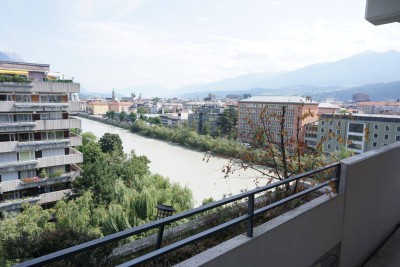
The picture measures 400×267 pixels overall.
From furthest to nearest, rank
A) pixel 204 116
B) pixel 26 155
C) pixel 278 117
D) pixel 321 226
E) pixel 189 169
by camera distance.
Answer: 1. pixel 204 116
2. pixel 189 169
3. pixel 26 155
4. pixel 278 117
5. pixel 321 226

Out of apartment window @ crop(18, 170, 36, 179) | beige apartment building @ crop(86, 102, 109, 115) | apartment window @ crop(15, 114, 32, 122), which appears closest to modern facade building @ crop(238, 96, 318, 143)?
apartment window @ crop(15, 114, 32, 122)

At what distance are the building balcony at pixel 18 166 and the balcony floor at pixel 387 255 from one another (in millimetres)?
11533

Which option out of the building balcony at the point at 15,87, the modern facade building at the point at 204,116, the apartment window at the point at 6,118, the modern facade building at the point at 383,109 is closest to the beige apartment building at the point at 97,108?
the modern facade building at the point at 204,116

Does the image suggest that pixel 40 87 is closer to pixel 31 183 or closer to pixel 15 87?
pixel 15 87

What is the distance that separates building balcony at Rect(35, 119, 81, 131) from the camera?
1075cm

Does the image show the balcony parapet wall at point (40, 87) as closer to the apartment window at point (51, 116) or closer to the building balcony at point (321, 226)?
A: the apartment window at point (51, 116)

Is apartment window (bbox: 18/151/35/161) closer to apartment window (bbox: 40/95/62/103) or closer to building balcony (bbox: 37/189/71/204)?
building balcony (bbox: 37/189/71/204)

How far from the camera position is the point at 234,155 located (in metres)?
2.30

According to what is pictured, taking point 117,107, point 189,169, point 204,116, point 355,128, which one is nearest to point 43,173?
point 189,169

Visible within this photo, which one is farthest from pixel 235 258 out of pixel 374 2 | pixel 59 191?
pixel 59 191

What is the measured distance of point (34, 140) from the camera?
35.7 feet

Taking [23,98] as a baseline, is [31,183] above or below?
below

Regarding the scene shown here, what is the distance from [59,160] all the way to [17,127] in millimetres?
2049

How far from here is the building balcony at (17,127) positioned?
9938 mm
